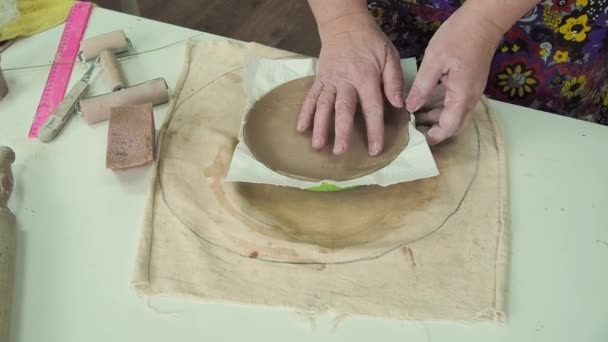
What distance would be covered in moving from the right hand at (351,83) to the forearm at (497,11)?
0.12m

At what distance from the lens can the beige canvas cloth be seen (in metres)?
0.59

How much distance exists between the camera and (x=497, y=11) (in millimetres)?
714

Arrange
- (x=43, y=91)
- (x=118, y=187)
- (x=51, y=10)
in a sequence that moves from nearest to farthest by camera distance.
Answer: (x=118, y=187) → (x=43, y=91) → (x=51, y=10)

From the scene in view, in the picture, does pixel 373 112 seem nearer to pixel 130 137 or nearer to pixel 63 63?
pixel 130 137

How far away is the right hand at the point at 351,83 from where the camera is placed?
0.71m

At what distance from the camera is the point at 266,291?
59cm

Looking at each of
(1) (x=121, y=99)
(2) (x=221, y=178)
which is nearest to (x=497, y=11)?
(2) (x=221, y=178)

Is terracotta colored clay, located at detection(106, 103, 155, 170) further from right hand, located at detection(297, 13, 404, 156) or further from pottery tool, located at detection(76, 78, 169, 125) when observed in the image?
right hand, located at detection(297, 13, 404, 156)

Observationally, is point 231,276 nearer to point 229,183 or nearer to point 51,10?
point 229,183

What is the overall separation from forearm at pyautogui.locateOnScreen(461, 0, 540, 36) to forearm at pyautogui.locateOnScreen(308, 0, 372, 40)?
0.53ft

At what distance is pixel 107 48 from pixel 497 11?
1.91 ft

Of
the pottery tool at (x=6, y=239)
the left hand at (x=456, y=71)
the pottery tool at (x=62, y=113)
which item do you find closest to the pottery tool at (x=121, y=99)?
the pottery tool at (x=62, y=113)

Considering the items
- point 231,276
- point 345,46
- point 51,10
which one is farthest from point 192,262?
point 51,10

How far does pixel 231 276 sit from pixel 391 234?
7.6 inches
